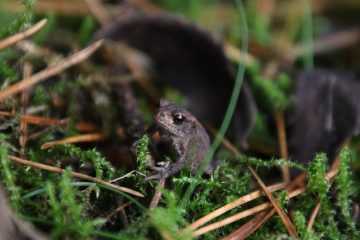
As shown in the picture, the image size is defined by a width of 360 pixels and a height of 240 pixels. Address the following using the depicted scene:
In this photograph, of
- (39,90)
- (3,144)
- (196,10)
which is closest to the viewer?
(3,144)

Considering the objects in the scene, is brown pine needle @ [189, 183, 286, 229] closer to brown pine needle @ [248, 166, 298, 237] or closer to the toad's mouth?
brown pine needle @ [248, 166, 298, 237]

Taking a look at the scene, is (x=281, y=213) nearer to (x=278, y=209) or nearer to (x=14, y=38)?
(x=278, y=209)

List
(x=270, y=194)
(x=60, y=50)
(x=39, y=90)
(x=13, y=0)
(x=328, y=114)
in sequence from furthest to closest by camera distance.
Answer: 1. (x=13, y=0)
2. (x=60, y=50)
3. (x=328, y=114)
4. (x=39, y=90)
5. (x=270, y=194)

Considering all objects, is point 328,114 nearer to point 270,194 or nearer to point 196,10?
point 270,194

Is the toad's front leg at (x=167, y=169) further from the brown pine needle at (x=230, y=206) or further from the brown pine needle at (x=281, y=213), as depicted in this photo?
the brown pine needle at (x=281, y=213)

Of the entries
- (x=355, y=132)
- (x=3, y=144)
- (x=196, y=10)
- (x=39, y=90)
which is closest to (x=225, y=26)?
(x=196, y=10)

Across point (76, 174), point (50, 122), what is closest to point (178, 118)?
point (76, 174)

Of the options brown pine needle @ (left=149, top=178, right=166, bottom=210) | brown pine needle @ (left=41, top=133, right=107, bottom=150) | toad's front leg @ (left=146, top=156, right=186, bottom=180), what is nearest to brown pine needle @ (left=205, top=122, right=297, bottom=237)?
toad's front leg @ (left=146, top=156, right=186, bottom=180)

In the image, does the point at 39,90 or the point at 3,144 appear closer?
the point at 3,144

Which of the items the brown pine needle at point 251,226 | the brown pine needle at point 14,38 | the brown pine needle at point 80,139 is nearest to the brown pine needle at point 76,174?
the brown pine needle at point 80,139
